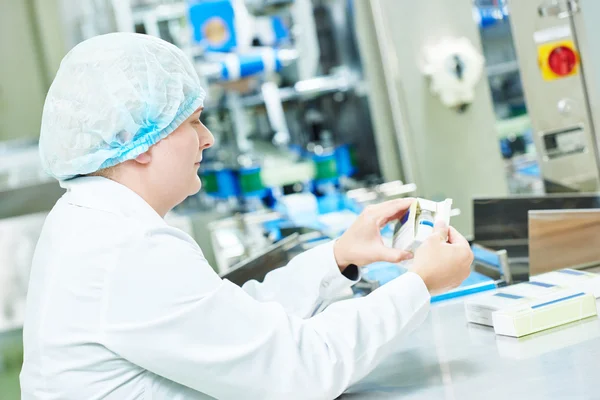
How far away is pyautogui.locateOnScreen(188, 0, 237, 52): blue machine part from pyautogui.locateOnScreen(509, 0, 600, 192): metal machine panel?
1991 millimetres

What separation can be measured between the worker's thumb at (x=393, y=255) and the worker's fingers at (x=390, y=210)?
0.20ft

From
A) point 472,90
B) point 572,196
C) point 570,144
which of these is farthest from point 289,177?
point 572,196

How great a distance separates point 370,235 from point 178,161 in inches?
14.3

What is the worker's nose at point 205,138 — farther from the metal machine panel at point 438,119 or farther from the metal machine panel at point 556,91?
the metal machine panel at point 438,119

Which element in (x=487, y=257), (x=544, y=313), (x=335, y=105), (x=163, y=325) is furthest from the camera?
(x=335, y=105)

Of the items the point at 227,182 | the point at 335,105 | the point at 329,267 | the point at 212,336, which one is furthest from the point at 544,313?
the point at 335,105

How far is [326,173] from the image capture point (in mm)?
4855

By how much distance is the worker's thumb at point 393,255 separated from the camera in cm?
132

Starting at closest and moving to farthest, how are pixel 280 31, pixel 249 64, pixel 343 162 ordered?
pixel 249 64, pixel 280 31, pixel 343 162

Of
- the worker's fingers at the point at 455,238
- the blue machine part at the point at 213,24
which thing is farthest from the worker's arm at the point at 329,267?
the blue machine part at the point at 213,24

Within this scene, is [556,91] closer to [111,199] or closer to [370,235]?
[370,235]

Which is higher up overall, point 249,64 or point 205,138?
point 249,64

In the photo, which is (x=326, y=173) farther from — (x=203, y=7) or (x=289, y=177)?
(x=203, y=7)

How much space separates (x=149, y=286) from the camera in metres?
→ 1.10
